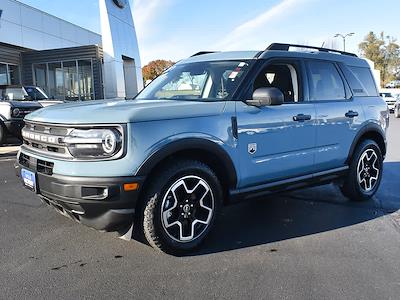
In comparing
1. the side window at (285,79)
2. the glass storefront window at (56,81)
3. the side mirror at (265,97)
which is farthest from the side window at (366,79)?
the glass storefront window at (56,81)

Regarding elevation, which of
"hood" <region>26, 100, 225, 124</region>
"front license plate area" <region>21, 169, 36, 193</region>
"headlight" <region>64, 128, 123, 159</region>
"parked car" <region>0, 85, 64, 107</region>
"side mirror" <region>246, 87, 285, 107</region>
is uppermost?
"parked car" <region>0, 85, 64, 107</region>

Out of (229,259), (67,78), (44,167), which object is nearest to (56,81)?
(67,78)

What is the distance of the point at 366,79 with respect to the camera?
5.81m

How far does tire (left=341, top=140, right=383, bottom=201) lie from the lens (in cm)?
547

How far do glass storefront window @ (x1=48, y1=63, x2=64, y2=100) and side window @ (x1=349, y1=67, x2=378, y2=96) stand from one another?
22.4m

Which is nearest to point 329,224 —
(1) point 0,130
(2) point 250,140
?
(2) point 250,140

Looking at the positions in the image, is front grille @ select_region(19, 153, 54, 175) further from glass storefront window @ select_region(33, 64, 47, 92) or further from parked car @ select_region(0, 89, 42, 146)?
glass storefront window @ select_region(33, 64, 47, 92)

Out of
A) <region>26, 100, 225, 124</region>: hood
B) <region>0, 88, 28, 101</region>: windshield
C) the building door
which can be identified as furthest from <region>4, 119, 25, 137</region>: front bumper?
the building door

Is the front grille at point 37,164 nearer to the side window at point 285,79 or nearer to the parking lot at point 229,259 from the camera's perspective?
the parking lot at point 229,259

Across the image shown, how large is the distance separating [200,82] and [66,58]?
21.8 meters

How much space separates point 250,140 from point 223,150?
351 mm

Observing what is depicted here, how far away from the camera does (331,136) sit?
500cm

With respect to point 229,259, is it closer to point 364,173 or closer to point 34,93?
point 364,173

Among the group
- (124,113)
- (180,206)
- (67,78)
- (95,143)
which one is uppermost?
(67,78)
